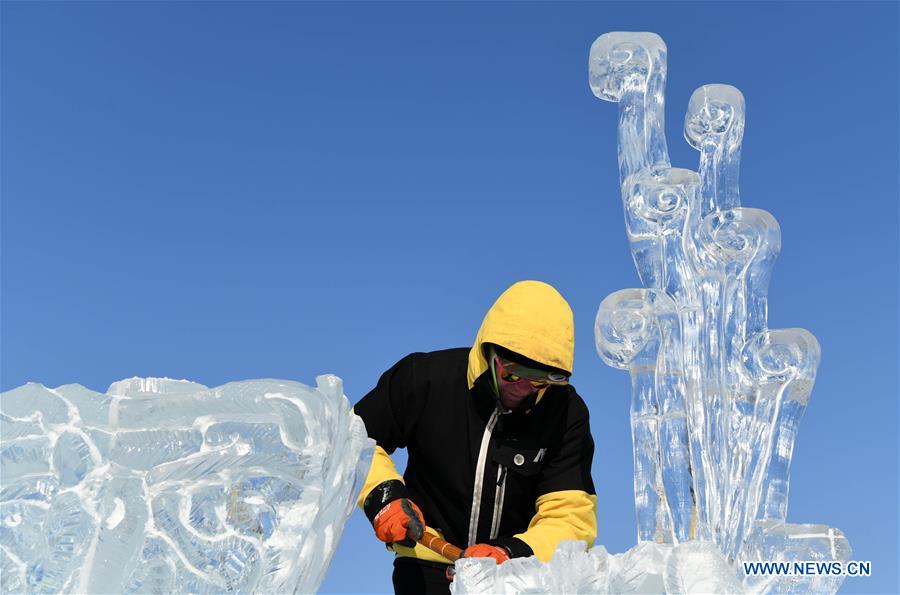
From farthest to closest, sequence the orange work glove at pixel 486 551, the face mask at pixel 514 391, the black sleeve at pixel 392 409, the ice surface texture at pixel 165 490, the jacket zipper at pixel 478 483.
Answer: the black sleeve at pixel 392 409 < the jacket zipper at pixel 478 483 < the face mask at pixel 514 391 < the orange work glove at pixel 486 551 < the ice surface texture at pixel 165 490

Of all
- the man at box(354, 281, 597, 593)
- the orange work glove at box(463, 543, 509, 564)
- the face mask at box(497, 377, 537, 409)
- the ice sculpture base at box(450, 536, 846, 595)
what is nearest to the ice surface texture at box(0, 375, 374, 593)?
the ice sculpture base at box(450, 536, 846, 595)

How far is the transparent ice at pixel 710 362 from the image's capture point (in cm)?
426

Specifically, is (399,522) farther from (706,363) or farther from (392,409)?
(706,363)

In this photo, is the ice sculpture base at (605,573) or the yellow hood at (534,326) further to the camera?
the yellow hood at (534,326)

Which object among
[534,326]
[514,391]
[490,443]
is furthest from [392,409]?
[534,326]

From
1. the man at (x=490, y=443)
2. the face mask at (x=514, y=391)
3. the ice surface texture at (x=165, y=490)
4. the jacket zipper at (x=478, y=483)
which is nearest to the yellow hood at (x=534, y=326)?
the man at (x=490, y=443)

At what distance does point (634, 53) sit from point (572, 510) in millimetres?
2227

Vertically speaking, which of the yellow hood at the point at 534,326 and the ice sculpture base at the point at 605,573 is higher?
the yellow hood at the point at 534,326

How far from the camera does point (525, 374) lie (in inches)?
163

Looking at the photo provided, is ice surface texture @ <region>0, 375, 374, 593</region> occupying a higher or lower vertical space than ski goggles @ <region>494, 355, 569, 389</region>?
lower

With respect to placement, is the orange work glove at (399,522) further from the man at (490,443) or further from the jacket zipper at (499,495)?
the jacket zipper at (499,495)

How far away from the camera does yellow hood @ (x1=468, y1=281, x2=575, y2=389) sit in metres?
4.07

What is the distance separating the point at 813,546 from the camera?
3908 millimetres

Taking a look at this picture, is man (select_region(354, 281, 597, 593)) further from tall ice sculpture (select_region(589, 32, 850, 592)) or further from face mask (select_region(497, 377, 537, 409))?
tall ice sculpture (select_region(589, 32, 850, 592))
